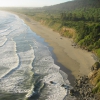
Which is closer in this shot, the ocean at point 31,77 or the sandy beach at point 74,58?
the ocean at point 31,77

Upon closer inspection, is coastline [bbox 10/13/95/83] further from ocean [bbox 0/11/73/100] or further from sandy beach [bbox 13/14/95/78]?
ocean [bbox 0/11/73/100]

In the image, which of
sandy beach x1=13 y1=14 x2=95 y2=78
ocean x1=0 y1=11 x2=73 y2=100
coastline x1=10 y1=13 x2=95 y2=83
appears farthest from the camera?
sandy beach x1=13 y1=14 x2=95 y2=78

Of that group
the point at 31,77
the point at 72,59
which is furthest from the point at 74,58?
the point at 31,77

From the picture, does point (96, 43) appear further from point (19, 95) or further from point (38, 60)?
point (19, 95)

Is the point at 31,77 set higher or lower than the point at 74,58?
lower

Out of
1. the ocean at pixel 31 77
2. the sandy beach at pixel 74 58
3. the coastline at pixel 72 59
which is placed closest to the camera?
the ocean at pixel 31 77

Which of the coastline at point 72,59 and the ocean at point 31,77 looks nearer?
the ocean at point 31,77

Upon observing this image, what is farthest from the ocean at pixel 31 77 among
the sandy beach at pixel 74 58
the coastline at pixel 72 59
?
the sandy beach at pixel 74 58

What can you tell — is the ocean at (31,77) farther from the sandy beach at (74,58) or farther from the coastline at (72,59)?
the sandy beach at (74,58)

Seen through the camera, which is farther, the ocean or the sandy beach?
the sandy beach

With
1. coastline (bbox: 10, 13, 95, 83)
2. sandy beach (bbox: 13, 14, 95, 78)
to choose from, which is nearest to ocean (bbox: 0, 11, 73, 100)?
coastline (bbox: 10, 13, 95, 83)

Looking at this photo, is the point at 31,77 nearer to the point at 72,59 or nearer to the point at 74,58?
the point at 72,59

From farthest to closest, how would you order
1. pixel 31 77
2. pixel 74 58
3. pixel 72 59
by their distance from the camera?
pixel 74 58 → pixel 72 59 → pixel 31 77

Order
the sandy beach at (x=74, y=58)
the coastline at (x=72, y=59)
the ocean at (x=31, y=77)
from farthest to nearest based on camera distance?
1. the sandy beach at (x=74, y=58)
2. the coastline at (x=72, y=59)
3. the ocean at (x=31, y=77)
